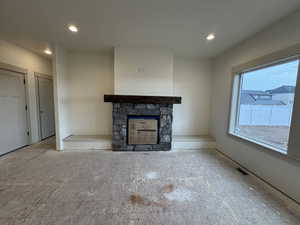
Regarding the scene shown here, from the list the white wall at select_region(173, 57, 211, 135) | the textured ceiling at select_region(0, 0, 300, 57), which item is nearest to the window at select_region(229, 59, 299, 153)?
the textured ceiling at select_region(0, 0, 300, 57)

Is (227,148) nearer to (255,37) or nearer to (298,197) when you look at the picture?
(298,197)

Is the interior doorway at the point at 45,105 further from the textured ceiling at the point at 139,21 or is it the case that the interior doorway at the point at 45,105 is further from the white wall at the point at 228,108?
the white wall at the point at 228,108

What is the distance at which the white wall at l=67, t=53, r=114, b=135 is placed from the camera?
3.95m

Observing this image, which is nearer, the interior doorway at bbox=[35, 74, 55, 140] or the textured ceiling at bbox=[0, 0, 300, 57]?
the textured ceiling at bbox=[0, 0, 300, 57]

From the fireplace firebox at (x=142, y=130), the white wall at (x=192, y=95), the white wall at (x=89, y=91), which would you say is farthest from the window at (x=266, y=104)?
the white wall at (x=89, y=91)

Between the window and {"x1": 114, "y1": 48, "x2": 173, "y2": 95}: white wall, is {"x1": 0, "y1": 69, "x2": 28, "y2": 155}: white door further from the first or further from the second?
the window

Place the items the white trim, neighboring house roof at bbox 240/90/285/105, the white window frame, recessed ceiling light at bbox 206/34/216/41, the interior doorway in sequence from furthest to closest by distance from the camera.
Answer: the interior doorway → recessed ceiling light at bbox 206/34/216/41 → neighboring house roof at bbox 240/90/285/105 → the white window frame → the white trim

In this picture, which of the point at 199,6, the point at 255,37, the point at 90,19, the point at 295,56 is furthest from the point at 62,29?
the point at 295,56

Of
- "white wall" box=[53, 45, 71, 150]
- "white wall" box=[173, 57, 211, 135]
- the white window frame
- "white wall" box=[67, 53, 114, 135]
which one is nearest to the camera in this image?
the white window frame

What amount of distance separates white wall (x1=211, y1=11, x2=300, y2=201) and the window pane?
0.81ft

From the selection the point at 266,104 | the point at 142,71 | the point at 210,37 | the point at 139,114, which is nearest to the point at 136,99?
the point at 139,114

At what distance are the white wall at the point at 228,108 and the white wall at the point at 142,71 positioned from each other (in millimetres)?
1393

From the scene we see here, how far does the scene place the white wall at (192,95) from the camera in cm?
421

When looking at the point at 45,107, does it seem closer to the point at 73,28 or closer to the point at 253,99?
the point at 73,28
